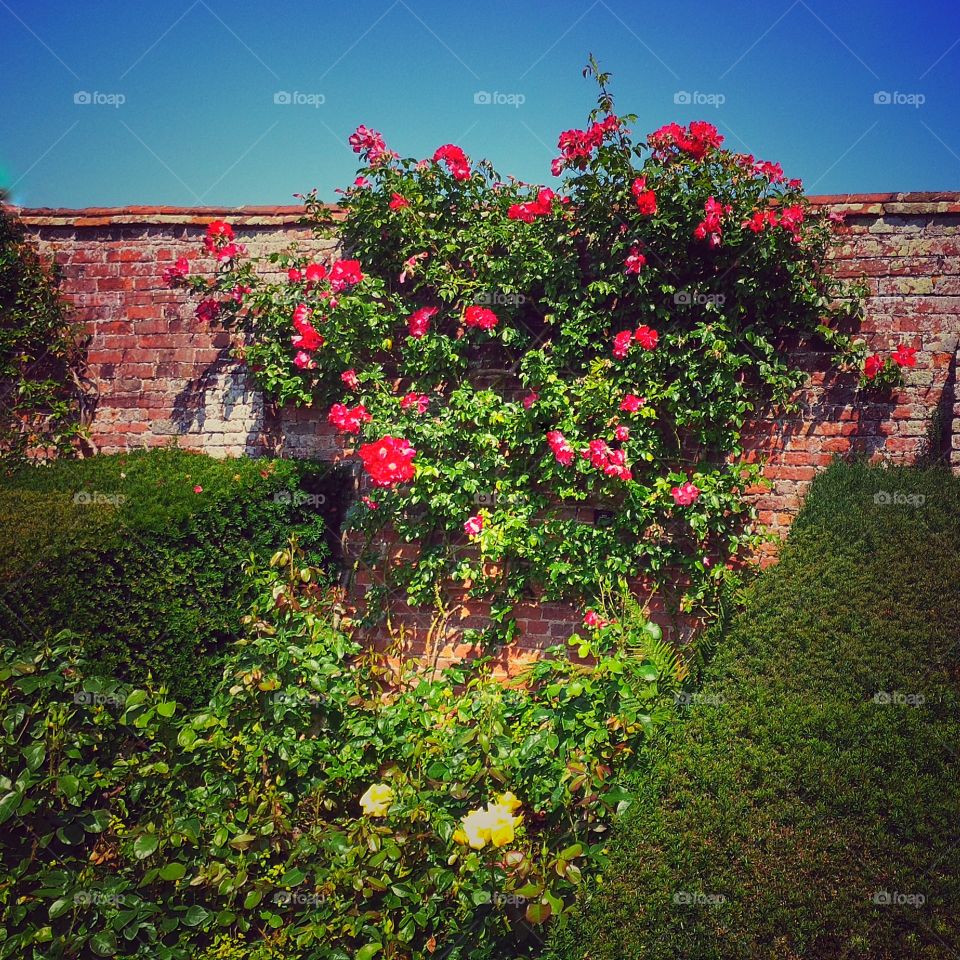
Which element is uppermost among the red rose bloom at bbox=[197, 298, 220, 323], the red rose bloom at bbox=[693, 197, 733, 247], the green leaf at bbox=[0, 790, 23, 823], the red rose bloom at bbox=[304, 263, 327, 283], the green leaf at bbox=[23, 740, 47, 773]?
the red rose bloom at bbox=[693, 197, 733, 247]

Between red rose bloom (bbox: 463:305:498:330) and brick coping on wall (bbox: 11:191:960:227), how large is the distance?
1.44 metres

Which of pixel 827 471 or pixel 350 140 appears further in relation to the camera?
pixel 350 140

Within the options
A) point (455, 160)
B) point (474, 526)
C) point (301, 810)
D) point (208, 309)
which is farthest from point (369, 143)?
point (301, 810)

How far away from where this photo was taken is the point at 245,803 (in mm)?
3102

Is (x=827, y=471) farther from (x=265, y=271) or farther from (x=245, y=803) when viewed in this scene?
(x=265, y=271)

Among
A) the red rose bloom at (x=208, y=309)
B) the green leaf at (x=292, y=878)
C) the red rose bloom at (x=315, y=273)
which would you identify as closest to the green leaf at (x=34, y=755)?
the green leaf at (x=292, y=878)

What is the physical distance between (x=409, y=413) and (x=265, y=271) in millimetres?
1826

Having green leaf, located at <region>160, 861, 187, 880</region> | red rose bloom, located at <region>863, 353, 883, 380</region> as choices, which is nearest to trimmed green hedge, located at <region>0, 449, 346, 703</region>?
green leaf, located at <region>160, 861, 187, 880</region>

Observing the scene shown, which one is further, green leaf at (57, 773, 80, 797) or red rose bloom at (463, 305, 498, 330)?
red rose bloom at (463, 305, 498, 330)

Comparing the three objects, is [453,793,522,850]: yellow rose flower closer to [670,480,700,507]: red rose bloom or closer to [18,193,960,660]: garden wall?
[18,193,960,660]: garden wall

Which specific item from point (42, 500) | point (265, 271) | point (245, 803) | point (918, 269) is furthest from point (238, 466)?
point (918, 269)

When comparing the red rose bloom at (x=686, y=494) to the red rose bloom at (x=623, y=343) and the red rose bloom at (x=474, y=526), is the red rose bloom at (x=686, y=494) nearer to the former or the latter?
the red rose bloom at (x=623, y=343)

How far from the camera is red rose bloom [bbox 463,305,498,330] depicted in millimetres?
5062

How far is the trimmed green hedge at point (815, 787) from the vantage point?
7.91ft
